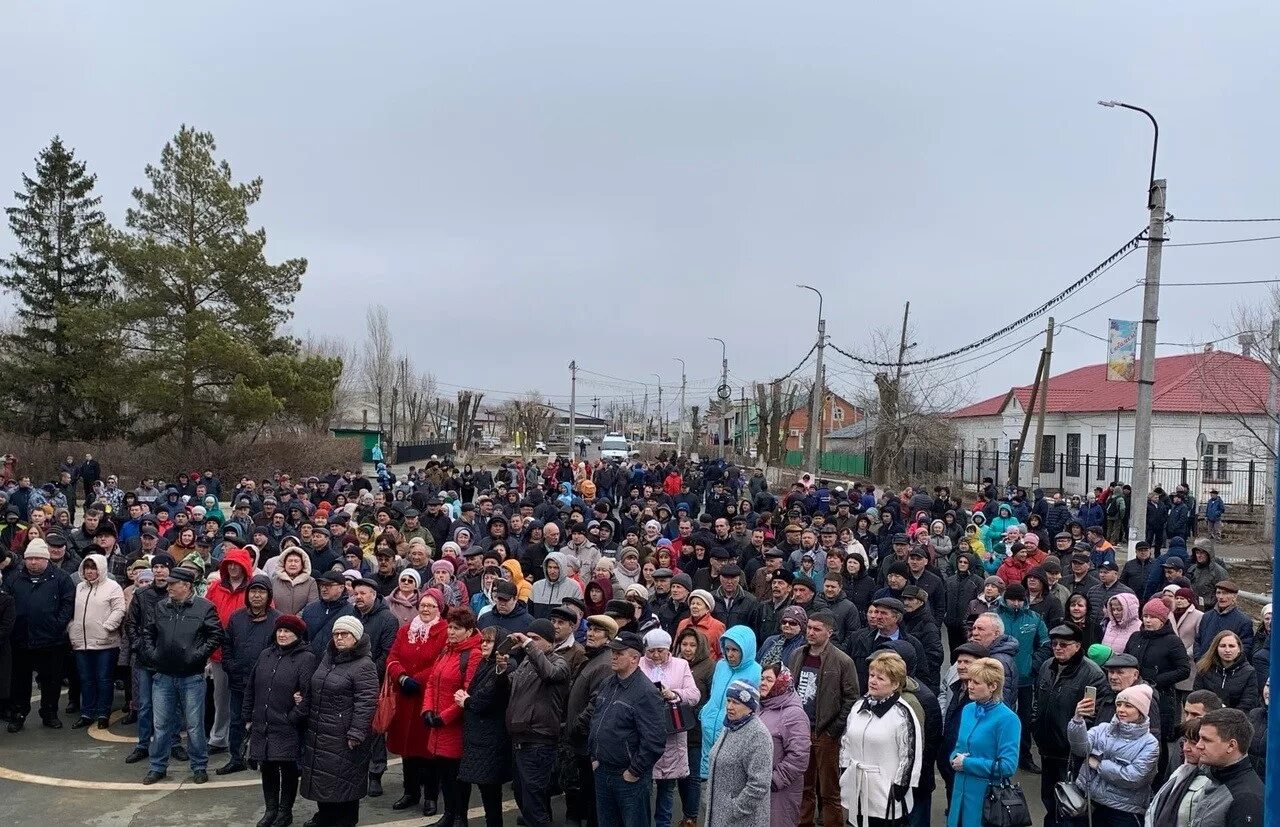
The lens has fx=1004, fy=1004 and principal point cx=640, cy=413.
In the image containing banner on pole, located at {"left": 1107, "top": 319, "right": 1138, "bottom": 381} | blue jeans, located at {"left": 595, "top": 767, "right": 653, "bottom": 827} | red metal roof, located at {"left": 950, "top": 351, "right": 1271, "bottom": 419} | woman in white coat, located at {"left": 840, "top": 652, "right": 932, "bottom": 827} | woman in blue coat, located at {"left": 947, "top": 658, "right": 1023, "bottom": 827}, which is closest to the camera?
woman in blue coat, located at {"left": 947, "top": 658, "right": 1023, "bottom": 827}

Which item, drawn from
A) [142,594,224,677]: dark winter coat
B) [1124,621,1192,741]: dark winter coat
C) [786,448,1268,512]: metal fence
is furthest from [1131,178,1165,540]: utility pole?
[786,448,1268,512]: metal fence

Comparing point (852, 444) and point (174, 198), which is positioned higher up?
point (174, 198)

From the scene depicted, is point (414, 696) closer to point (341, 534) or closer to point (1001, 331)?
point (341, 534)

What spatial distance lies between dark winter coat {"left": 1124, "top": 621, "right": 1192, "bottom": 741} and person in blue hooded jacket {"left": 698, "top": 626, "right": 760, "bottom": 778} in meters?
3.27

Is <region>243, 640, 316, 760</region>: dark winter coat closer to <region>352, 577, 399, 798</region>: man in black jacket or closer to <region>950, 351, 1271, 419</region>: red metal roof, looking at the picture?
<region>352, 577, 399, 798</region>: man in black jacket

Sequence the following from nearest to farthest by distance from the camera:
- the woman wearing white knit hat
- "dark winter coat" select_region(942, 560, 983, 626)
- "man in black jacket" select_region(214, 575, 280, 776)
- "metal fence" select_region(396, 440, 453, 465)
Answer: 1. the woman wearing white knit hat
2. "man in black jacket" select_region(214, 575, 280, 776)
3. "dark winter coat" select_region(942, 560, 983, 626)
4. "metal fence" select_region(396, 440, 453, 465)

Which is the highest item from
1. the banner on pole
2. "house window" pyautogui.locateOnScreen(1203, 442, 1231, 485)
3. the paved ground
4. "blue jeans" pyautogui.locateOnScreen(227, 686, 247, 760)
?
the banner on pole

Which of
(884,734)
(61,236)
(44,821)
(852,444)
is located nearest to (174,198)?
(61,236)

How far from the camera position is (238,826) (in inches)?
276

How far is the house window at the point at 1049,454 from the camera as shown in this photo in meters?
43.5

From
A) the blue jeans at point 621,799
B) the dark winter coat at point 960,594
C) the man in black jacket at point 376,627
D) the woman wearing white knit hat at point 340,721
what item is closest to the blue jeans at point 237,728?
the man in black jacket at point 376,627

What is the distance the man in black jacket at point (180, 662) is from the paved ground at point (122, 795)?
236mm

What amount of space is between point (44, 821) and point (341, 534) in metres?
6.11

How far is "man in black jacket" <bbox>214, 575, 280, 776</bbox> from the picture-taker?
25.8 feet
